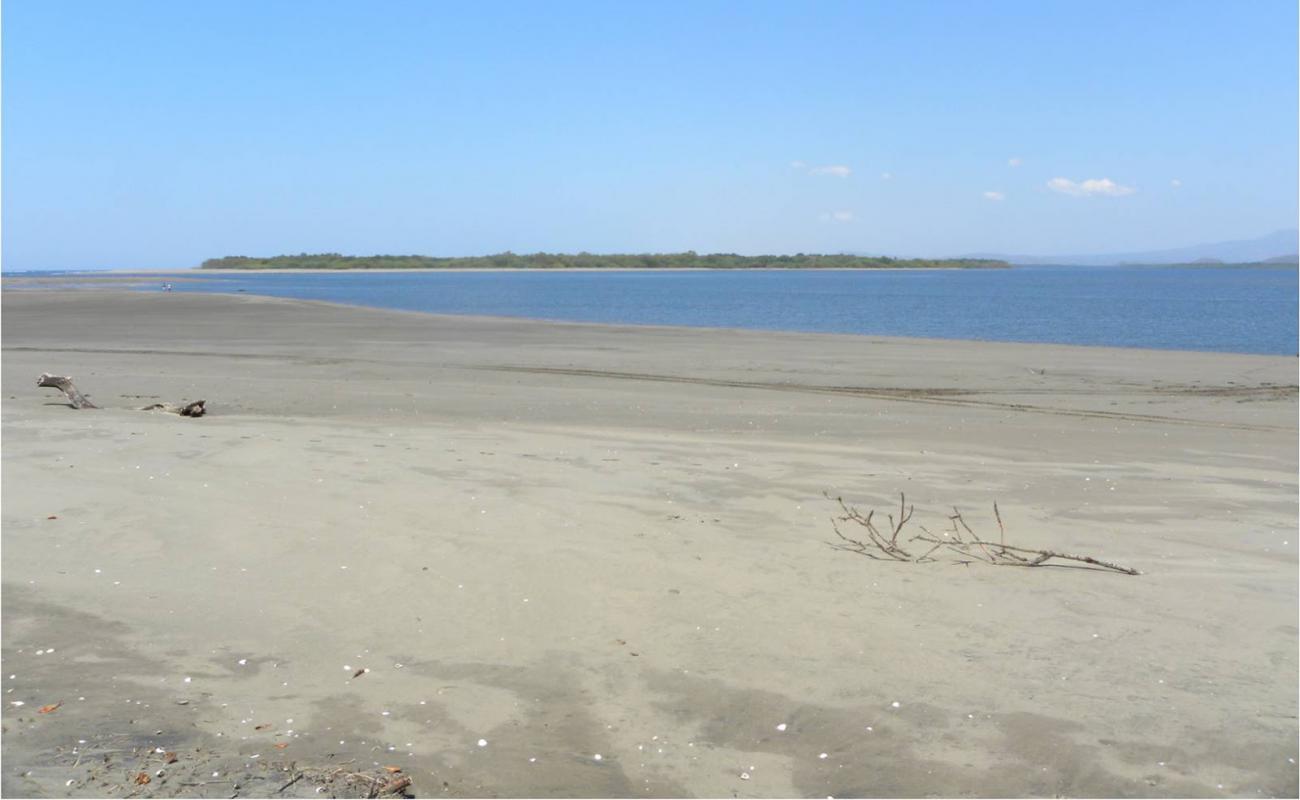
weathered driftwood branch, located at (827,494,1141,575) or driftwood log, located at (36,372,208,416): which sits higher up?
driftwood log, located at (36,372,208,416)

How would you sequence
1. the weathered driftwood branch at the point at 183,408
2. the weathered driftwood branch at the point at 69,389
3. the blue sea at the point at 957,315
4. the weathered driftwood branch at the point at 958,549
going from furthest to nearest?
the blue sea at the point at 957,315, the weathered driftwood branch at the point at 69,389, the weathered driftwood branch at the point at 183,408, the weathered driftwood branch at the point at 958,549

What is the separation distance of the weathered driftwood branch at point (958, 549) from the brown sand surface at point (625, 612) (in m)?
0.16

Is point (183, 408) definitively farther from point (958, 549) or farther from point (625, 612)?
point (958, 549)

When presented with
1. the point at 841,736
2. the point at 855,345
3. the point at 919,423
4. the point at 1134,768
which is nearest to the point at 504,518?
the point at 841,736

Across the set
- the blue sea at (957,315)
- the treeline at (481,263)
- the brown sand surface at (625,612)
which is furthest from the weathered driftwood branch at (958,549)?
the treeline at (481,263)

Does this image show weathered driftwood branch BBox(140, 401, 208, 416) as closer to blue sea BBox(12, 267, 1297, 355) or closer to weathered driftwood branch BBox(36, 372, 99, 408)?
weathered driftwood branch BBox(36, 372, 99, 408)

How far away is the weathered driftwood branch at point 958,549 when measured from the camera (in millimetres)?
7258

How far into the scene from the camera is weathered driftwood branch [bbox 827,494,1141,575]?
726 centimetres

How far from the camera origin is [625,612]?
6254 mm

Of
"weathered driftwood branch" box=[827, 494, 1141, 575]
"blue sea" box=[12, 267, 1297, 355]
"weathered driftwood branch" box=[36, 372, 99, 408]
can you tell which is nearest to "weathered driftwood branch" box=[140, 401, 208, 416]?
"weathered driftwood branch" box=[36, 372, 99, 408]

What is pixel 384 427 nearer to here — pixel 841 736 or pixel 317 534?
pixel 317 534

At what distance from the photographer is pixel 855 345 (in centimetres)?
2861

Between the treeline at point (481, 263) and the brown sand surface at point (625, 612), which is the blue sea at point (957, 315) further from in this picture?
the treeline at point (481, 263)

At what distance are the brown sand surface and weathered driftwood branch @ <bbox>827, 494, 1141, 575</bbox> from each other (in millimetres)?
164
